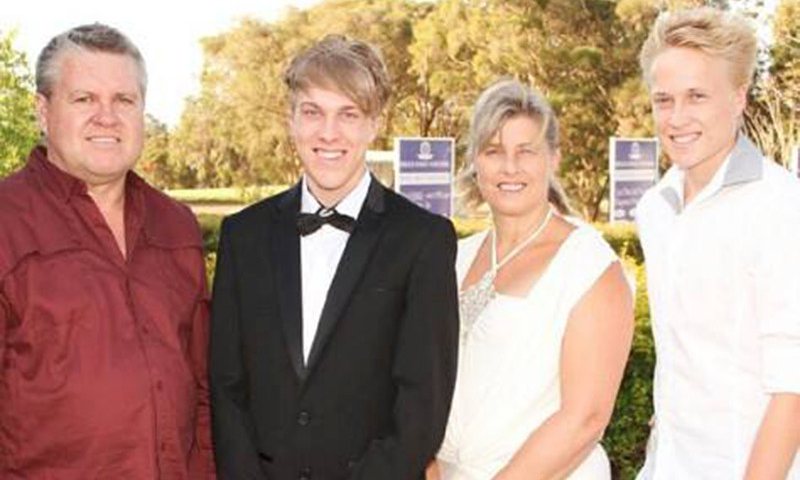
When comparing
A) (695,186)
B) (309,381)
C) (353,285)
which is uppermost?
(695,186)

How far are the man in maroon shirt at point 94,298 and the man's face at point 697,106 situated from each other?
1.58 m

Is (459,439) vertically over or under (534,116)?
under

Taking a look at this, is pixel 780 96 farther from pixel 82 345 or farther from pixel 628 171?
pixel 82 345

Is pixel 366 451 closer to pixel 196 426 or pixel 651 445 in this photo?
pixel 196 426

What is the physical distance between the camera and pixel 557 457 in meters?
3.62

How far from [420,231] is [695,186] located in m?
0.83

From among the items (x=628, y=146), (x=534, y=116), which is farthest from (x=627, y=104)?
(x=534, y=116)

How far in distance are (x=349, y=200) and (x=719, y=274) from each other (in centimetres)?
115

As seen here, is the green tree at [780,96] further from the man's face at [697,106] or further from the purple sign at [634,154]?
the man's face at [697,106]

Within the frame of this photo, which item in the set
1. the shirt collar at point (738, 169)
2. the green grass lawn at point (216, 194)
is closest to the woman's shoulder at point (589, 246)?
the shirt collar at point (738, 169)

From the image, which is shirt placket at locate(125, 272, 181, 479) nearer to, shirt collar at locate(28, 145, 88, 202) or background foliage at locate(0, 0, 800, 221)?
shirt collar at locate(28, 145, 88, 202)

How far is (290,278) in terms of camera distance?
3582 millimetres

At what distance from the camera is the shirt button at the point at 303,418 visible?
3.52 meters

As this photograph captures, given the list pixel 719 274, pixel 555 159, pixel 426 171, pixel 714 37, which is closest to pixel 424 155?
pixel 426 171
